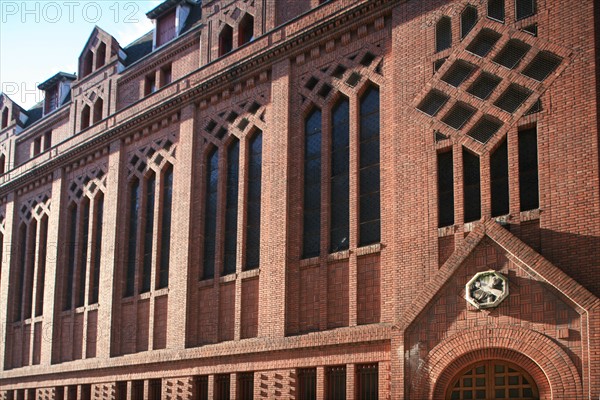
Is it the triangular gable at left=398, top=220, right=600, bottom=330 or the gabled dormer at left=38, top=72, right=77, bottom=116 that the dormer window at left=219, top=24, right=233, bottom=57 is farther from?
the triangular gable at left=398, top=220, right=600, bottom=330

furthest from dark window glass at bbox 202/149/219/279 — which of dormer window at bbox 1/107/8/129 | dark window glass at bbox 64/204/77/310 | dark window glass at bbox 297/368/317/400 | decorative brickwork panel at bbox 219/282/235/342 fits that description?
dormer window at bbox 1/107/8/129

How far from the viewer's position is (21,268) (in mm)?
37188

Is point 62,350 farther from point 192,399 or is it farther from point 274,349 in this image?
point 274,349

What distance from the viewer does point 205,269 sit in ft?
89.5

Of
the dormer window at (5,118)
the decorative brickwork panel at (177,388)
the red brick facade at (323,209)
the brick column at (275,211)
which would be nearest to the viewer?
the red brick facade at (323,209)

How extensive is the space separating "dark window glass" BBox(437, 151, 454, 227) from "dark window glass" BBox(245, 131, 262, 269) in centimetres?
665

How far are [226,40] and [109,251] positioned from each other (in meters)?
8.49

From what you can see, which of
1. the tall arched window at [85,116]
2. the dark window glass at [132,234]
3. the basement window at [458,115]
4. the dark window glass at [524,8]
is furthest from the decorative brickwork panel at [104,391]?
the dark window glass at [524,8]

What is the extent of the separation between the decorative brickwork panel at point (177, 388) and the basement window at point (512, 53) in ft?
42.3

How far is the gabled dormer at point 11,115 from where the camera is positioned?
1603 inches

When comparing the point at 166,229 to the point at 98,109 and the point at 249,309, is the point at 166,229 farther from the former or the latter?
the point at 98,109

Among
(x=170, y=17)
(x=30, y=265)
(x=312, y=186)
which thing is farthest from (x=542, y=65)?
(x=30, y=265)

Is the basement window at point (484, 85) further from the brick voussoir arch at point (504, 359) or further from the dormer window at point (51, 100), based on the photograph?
the dormer window at point (51, 100)

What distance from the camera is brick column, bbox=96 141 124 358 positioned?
1189 inches
